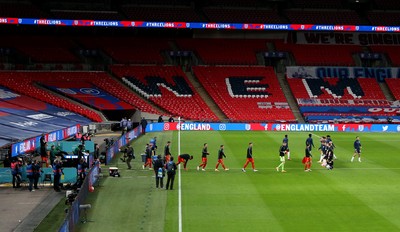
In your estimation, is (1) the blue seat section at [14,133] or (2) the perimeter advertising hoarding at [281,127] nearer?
(1) the blue seat section at [14,133]


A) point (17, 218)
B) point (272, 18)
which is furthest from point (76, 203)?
point (272, 18)

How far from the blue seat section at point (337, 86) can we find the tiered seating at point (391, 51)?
270 inches

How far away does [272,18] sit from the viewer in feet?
227

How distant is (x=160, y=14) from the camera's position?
219 feet

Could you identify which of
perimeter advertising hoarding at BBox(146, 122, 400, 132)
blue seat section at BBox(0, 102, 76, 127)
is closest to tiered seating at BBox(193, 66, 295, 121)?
perimeter advertising hoarding at BBox(146, 122, 400, 132)

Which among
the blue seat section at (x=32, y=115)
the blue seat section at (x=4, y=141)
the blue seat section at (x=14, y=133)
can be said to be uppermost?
the blue seat section at (x=32, y=115)

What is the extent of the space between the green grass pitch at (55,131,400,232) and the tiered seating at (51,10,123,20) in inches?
1212

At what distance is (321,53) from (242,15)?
12687mm

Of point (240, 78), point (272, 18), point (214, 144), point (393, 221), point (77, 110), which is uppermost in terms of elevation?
point (272, 18)

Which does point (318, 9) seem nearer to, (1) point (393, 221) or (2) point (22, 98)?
(2) point (22, 98)

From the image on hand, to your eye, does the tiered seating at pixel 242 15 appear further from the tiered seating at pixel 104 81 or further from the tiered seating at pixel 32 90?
the tiered seating at pixel 32 90

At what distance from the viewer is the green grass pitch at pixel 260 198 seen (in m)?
20.8

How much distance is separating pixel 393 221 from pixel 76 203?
38.7ft

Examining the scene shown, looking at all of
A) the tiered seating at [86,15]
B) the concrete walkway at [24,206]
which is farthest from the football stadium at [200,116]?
the tiered seating at [86,15]
